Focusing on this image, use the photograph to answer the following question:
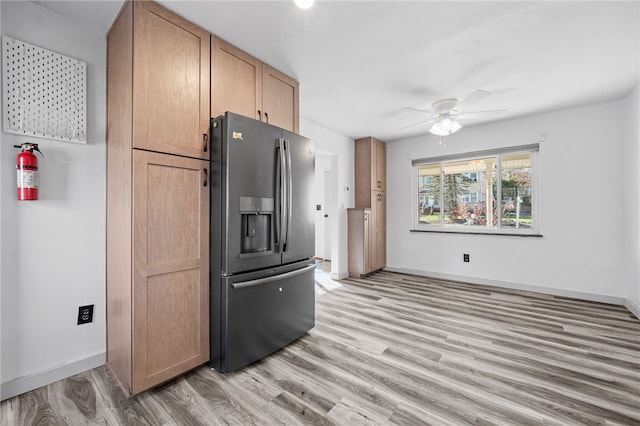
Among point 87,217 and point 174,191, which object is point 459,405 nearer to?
point 174,191

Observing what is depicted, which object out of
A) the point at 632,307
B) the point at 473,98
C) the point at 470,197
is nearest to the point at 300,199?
the point at 473,98

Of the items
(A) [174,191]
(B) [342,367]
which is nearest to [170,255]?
(A) [174,191]

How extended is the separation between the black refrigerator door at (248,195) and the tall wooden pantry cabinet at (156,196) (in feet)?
0.77

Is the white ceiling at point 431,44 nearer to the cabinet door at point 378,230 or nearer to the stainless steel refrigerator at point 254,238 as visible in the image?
the stainless steel refrigerator at point 254,238

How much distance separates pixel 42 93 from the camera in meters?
1.80

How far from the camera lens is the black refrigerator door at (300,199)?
90.7 inches

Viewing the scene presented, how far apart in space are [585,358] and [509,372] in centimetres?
77

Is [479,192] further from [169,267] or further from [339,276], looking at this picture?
[169,267]

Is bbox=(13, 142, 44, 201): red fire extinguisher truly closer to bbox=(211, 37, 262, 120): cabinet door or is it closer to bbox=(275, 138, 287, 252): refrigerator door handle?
bbox=(211, 37, 262, 120): cabinet door

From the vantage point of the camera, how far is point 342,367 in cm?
204

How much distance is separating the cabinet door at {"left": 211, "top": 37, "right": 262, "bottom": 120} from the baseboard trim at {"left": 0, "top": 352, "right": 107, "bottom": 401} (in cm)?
203

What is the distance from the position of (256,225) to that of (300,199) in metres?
0.49

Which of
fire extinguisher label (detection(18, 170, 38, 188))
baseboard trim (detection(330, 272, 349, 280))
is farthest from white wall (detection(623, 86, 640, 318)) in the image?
fire extinguisher label (detection(18, 170, 38, 188))

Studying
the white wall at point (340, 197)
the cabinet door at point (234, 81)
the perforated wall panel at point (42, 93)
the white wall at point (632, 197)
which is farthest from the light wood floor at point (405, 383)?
the cabinet door at point (234, 81)
